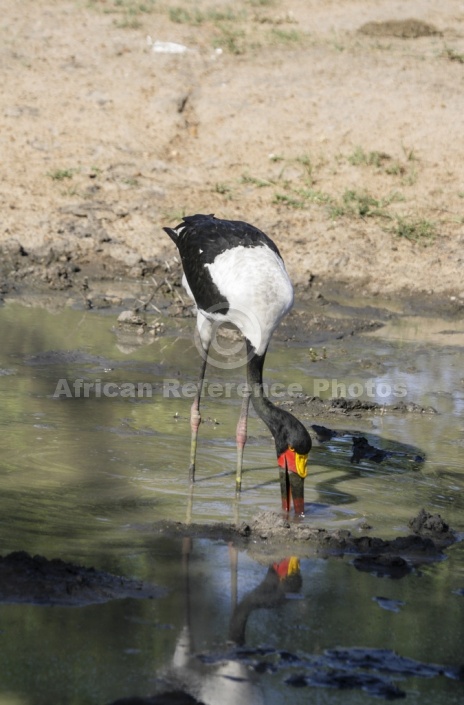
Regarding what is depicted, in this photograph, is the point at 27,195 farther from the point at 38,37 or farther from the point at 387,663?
the point at 387,663

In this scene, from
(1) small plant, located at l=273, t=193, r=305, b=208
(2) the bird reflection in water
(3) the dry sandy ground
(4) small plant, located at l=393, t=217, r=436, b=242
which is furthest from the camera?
(1) small plant, located at l=273, t=193, r=305, b=208

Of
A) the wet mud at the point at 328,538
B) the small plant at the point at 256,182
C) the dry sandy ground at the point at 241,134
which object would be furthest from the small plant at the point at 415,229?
the wet mud at the point at 328,538

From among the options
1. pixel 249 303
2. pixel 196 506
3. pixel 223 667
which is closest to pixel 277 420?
pixel 196 506

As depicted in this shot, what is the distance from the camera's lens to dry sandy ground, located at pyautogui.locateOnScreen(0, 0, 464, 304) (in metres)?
10.4

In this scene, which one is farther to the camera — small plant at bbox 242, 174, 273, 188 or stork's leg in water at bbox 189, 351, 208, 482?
small plant at bbox 242, 174, 273, 188

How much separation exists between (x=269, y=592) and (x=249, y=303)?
1873 millimetres

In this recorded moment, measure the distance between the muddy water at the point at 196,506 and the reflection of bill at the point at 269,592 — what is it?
0.01 metres

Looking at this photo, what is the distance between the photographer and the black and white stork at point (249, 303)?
16.9ft

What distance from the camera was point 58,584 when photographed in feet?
12.7

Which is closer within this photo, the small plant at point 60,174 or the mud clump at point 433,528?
the mud clump at point 433,528

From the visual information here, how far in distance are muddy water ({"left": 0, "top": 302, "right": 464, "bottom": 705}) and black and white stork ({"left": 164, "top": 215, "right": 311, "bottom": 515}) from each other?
218mm

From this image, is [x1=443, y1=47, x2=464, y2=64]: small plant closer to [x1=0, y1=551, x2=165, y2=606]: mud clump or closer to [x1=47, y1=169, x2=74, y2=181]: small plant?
[x1=47, y1=169, x2=74, y2=181]: small plant

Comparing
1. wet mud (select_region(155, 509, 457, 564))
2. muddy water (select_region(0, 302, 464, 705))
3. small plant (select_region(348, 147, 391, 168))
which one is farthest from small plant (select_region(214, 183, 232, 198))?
wet mud (select_region(155, 509, 457, 564))

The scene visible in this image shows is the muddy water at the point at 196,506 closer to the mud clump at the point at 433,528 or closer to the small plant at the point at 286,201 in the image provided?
the mud clump at the point at 433,528
